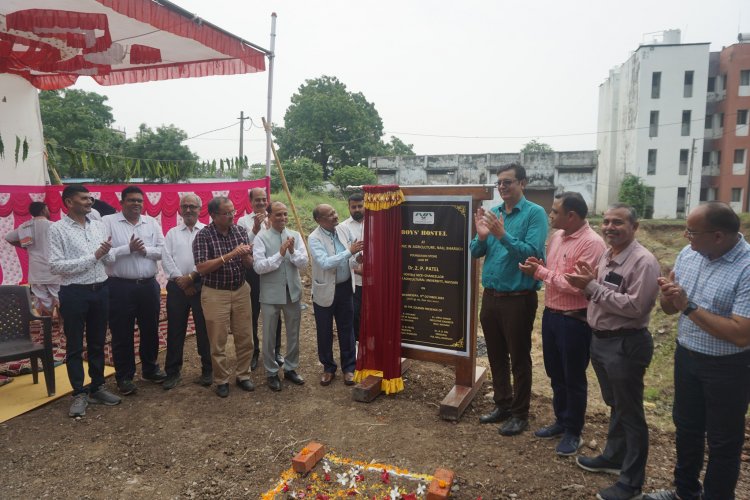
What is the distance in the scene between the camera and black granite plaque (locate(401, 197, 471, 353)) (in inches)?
161

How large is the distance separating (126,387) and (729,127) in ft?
124

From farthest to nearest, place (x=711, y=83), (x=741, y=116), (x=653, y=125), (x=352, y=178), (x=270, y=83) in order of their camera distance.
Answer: (x=711, y=83)
(x=653, y=125)
(x=741, y=116)
(x=352, y=178)
(x=270, y=83)

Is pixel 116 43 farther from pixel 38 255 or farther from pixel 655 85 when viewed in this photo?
pixel 655 85

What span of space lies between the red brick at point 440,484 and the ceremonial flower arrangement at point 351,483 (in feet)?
0.40

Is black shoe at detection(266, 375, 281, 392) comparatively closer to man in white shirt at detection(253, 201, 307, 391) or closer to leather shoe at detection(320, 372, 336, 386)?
man in white shirt at detection(253, 201, 307, 391)

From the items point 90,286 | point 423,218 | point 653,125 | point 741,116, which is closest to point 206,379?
point 90,286

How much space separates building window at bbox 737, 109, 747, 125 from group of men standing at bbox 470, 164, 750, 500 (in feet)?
118

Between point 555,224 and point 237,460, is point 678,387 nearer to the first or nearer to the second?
point 555,224

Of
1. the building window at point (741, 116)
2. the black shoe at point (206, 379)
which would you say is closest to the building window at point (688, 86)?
the building window at point (741, 116)

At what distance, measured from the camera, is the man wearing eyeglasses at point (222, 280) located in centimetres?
441

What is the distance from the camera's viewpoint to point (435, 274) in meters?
4.20

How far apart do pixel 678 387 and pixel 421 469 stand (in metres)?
1.71

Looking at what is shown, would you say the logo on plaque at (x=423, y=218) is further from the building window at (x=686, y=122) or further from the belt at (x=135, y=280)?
the building window at (x=686, y=122)

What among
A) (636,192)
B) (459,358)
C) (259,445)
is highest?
(636,192)
